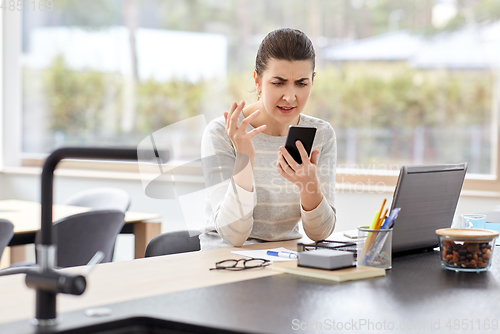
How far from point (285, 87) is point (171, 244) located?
1.92 ft

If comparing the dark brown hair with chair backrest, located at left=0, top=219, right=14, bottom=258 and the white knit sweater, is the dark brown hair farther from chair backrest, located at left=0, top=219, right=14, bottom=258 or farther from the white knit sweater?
chair backrest, located at left=0, top=219, right=14, bottom=258

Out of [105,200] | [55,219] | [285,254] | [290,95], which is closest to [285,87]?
[290,95]

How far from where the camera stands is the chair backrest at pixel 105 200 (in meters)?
3.20

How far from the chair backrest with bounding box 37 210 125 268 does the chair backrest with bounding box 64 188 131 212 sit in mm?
695

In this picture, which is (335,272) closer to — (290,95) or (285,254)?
(285,254)

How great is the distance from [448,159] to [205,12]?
1.98 metres

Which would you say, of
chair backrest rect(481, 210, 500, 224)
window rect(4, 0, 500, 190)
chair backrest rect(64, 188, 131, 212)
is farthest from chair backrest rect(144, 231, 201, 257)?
window rect(4, 0, 500, 190)

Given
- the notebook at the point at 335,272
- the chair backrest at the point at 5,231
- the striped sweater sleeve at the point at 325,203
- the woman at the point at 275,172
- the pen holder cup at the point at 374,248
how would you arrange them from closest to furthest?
the notebook at the point at 335,272 → the pen holder cup at the point at 374,248 → the woman at the point at 275,172 → the striped sweater sleeve at the point at 325,203 → the chair backrest at the point at 5,231

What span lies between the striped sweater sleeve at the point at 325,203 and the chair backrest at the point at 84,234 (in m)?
0.98

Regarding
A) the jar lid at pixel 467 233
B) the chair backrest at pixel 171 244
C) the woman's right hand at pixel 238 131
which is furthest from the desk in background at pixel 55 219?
the jar lid at pixel 467 233

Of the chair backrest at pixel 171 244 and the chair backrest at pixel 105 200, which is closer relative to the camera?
the chair backrest at pixel 171 244

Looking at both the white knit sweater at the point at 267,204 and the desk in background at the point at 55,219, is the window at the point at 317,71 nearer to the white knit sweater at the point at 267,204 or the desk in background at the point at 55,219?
the desk in background at the point at 55,219

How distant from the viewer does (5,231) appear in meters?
2.26

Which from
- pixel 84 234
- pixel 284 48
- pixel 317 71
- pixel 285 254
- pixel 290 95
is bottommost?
pixel 84 234
